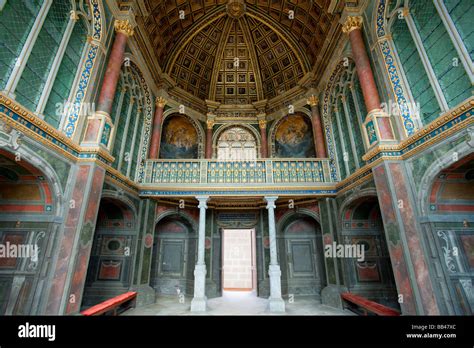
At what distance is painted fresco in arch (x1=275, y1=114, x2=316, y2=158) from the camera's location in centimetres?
1228

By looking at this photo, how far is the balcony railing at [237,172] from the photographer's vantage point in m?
10.2

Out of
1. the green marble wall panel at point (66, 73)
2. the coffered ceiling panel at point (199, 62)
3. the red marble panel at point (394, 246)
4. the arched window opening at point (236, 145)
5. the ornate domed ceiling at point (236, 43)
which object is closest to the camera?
the red marble panel at point (394, 246)

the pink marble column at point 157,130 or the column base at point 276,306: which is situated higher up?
the pink marble column at point 157,130

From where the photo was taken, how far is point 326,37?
33.2 ft

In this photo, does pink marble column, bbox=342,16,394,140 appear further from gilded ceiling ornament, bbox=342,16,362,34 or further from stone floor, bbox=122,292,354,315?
stone floor, bbox=122,292,354,315

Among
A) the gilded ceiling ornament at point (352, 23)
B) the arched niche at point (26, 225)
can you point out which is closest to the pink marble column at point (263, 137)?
the gilded ceiling ornament at point (352, 23)

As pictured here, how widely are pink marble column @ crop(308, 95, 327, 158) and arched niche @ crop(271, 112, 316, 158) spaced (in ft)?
2.44

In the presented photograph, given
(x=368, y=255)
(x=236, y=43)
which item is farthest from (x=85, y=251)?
(x=236, y=43)

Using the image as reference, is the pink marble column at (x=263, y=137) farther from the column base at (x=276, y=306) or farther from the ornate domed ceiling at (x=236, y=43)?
the column base at (x=276, y=306)

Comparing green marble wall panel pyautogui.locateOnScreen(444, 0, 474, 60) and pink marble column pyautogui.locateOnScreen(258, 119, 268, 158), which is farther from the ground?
pink marble column pyautogui.locateOnScreen(258, 119, 268, 158)

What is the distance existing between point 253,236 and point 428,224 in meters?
8.43

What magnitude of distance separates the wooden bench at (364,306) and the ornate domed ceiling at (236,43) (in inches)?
442

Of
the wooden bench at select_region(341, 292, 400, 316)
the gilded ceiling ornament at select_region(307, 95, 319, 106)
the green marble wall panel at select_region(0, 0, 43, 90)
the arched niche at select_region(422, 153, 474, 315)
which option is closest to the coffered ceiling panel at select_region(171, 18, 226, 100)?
the gilded ceiling ornament at select_region(307, 95, 319, 106)

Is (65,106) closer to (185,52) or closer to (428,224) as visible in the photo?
(185,52)
